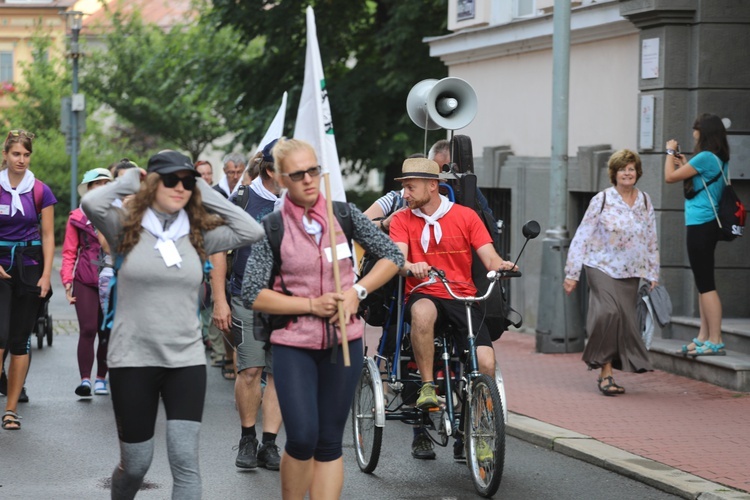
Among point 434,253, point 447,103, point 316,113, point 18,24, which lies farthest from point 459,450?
point 18,24

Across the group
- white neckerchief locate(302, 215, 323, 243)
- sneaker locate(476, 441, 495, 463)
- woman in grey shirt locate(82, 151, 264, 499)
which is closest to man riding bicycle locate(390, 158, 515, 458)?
sneaker locate(476, 441, 495, 463)

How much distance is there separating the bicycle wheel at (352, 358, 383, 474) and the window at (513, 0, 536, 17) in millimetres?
9573

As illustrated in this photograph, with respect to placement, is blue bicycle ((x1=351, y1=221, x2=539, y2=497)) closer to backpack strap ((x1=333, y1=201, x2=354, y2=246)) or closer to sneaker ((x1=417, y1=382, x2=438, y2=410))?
sneaker ((x1=417, y1=382, x2=438, y2=410))

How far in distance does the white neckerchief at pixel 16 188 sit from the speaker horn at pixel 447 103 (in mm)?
2988

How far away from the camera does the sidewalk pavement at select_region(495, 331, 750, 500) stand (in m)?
7.75

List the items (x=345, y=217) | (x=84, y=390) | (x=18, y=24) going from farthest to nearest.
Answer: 1. (x=18, y=24)
2. (x=84, y=390)
3. (x=345, y=217)

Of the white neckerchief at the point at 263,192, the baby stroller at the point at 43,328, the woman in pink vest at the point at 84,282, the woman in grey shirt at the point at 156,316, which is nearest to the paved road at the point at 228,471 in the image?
the woman in pink vest at the point at 84,282

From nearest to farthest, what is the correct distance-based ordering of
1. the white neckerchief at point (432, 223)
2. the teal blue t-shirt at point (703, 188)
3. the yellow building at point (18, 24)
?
the white neckerchief at point (432, 223)
the teal blue t-shirt at point (703, 188)
the yellow building at point (18, 24)

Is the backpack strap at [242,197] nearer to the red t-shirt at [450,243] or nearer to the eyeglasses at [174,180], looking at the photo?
the red t-shirt at [450,243]

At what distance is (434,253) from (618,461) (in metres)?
1.64

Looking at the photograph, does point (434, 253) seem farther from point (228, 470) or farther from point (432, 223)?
point (228, 470)

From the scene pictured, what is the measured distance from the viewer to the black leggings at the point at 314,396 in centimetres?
573

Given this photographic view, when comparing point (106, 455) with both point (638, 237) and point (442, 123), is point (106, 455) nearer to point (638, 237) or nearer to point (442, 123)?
point (442, 123)

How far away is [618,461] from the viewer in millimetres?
8047
